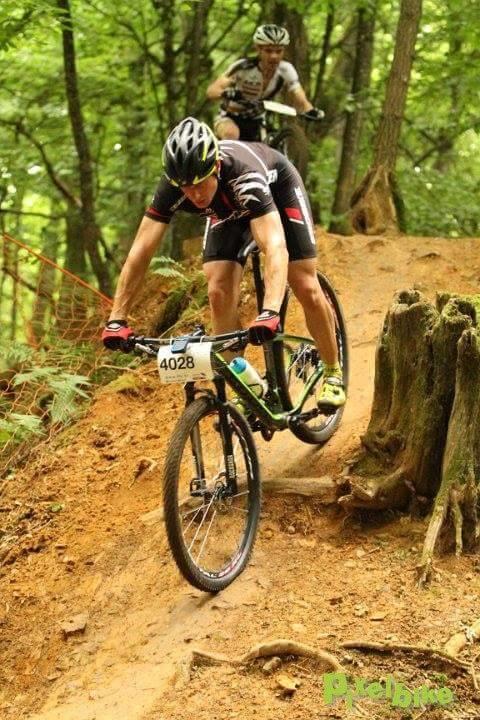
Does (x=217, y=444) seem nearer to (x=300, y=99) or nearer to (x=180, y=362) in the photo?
(x=180, y=362)

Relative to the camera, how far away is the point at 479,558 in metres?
4.38

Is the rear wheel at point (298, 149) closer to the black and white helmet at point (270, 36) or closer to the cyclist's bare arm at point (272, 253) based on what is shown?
the black and white helmet at point (270, 36)

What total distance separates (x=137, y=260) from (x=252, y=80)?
18.0 feet

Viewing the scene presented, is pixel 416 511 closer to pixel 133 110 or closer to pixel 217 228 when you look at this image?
pixel 217 228

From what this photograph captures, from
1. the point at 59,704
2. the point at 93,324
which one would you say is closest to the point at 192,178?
the point at 59,704

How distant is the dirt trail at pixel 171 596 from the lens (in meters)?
3.68

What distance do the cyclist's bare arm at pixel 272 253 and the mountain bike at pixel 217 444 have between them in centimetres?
35

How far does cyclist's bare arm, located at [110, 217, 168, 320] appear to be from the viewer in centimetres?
475


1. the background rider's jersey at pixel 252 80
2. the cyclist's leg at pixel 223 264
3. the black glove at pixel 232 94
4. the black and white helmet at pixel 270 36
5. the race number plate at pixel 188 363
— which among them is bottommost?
the race number plate at pixel 188 363

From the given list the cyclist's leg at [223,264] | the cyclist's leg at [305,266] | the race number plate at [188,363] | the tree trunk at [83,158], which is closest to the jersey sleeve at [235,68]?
the tree trunk at [83,158]

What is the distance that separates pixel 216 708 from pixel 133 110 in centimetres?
1161

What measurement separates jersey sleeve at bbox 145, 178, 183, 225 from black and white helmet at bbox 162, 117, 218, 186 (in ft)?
1.12

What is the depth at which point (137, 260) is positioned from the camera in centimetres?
477

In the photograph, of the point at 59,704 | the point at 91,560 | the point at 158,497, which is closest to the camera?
the point at 59,704
